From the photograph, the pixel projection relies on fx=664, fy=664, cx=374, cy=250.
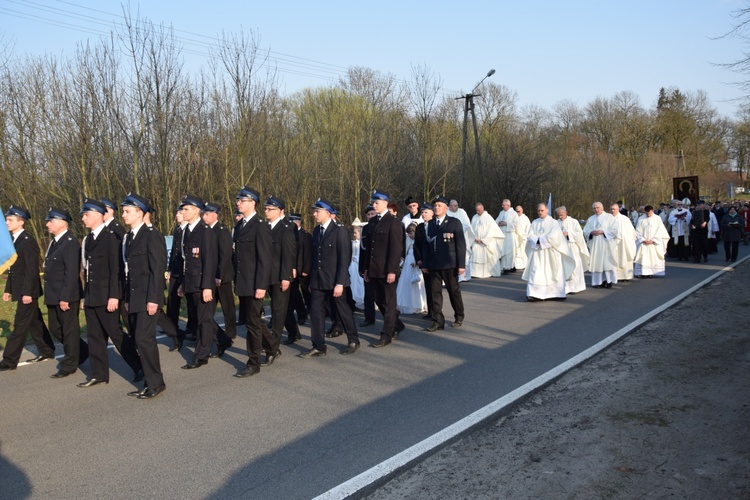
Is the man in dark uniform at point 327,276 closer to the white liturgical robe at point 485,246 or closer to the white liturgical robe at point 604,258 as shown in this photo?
the white liturgical robe at point 604,258

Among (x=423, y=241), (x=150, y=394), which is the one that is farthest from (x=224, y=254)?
(x=423, y=241)

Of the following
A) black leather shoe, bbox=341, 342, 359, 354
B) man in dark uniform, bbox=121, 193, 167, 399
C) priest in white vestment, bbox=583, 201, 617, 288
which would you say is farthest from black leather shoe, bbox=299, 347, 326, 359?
priest in white vestment, bbox=583, 201, 617, 288

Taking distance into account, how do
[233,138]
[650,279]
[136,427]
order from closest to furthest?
[136,427] < [650,279] < [233,138]

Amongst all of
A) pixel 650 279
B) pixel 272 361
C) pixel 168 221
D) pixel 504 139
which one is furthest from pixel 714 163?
pixel 272 361

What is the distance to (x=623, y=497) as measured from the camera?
164 inches

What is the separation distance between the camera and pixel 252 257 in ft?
26.1

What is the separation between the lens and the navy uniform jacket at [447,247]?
1029 centimetres

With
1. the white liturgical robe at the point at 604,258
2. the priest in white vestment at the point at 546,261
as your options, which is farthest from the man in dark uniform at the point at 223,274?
the white liturgical robe at the point at 604,258

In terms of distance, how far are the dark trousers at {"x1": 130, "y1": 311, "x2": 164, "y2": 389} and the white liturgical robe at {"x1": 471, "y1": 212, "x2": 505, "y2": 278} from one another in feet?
39.5

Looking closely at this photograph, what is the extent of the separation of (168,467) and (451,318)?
707 cm

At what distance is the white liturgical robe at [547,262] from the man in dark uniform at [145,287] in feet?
26.9

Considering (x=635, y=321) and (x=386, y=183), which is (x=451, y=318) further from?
(x=386, y=183)

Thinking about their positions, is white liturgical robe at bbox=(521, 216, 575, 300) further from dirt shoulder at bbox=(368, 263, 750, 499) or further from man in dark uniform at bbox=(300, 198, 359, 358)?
man in dark uniform at bbox=(300, 198, 359, 358)

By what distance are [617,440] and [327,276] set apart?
4.34m
